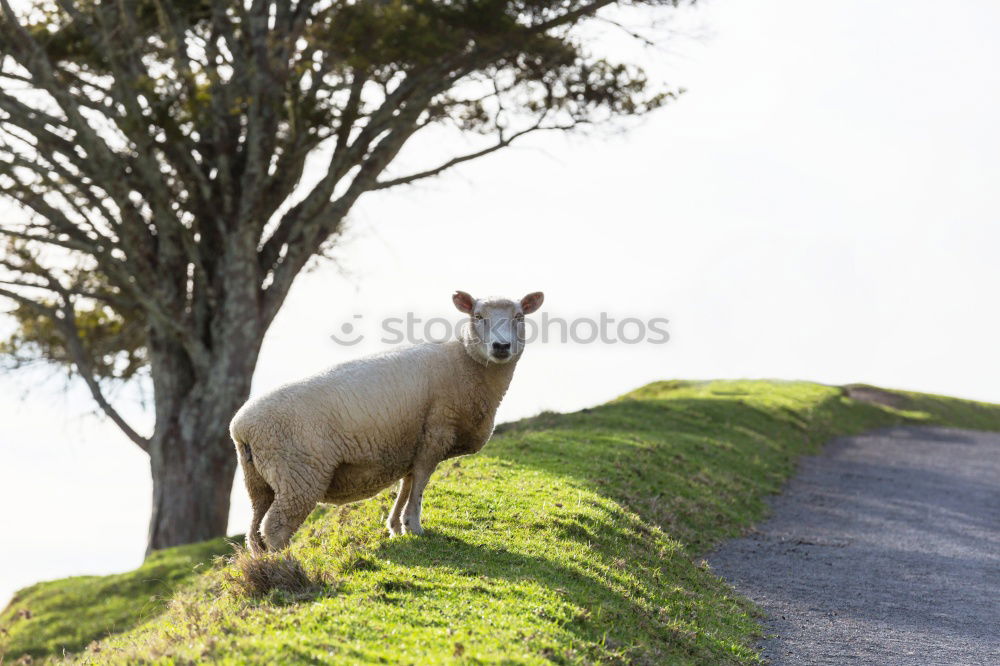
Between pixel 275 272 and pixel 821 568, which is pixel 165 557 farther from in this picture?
pixel 821 568

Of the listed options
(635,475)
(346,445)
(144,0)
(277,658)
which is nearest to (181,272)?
(144,0)

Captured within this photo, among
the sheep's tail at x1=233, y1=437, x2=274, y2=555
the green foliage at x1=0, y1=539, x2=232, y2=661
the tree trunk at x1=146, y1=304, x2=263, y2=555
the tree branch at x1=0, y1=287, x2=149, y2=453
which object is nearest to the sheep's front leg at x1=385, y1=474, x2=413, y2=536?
the sheep's tail at x1=233, y1=437, x2=274, y2=555

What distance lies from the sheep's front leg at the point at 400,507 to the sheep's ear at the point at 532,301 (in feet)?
7.03

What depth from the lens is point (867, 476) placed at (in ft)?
71.1

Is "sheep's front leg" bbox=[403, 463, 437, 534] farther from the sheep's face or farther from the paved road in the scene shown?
the paved road

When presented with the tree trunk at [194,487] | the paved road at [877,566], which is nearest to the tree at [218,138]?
the tree trunk at [194,487]

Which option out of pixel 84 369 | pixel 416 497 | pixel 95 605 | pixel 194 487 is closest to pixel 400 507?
pixel 416 497

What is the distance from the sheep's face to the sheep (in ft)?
0.03

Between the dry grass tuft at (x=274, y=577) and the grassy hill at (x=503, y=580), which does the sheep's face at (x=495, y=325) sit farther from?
the dry grass tuft at (x=274, y=577)

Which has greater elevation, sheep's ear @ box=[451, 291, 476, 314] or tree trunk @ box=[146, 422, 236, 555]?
sheep's ear @ box=[451, 291, 476, 314]

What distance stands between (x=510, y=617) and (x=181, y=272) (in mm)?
15220

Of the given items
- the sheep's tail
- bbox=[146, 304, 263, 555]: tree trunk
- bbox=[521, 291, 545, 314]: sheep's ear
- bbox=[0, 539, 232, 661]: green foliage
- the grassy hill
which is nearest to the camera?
the grassy hill

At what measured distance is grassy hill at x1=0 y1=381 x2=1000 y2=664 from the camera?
720 centimetres

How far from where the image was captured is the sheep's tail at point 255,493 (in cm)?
938
